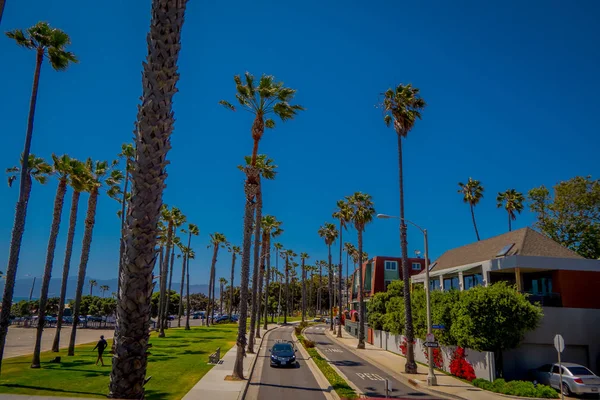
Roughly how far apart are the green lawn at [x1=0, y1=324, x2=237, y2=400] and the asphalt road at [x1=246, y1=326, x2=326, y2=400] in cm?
343

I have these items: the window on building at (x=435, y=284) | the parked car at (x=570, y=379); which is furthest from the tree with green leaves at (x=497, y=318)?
the window on building at (x=435, y=284)

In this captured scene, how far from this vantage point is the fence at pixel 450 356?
2461cm

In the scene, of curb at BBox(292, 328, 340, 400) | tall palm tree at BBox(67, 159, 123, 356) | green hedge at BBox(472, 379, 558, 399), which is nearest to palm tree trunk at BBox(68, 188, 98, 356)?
tall palm tree at BBox(67, 159, 123, 356)

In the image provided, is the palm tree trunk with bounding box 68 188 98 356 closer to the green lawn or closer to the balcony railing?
the green lawn

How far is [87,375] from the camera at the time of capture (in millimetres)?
22125

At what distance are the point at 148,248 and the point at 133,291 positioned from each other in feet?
2.33

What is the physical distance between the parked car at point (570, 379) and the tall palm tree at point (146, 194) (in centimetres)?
2158

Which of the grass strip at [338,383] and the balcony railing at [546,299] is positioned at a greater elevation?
the balcony railing at [546,299]

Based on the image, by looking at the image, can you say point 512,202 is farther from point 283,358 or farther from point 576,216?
point 283,358

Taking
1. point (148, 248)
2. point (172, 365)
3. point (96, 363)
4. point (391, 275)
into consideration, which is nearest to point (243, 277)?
point (172, 365)

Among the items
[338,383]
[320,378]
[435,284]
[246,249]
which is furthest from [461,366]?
[435,284]

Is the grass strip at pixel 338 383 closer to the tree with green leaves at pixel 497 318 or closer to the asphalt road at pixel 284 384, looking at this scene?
the asphalt road at pixel 284 384

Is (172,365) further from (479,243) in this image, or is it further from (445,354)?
(479,243)

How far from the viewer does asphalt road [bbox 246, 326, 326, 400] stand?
21.0 m
